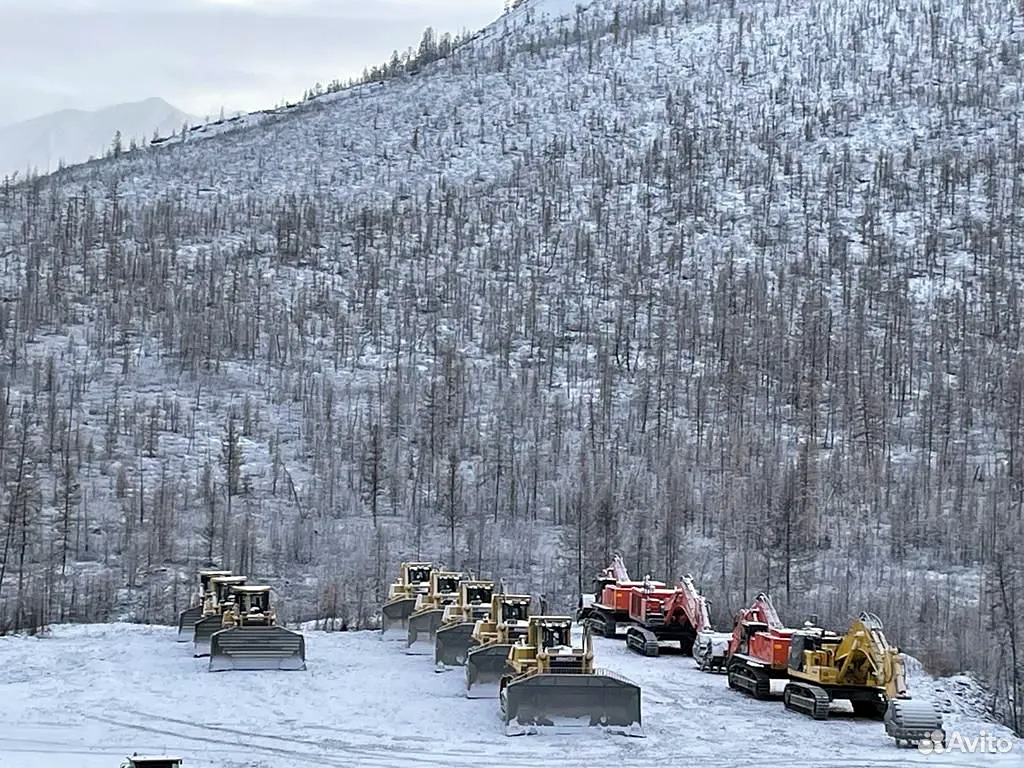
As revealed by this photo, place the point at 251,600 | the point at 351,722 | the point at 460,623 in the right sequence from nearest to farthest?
the point at 351,722, the point at 460,623, the point at 251,600

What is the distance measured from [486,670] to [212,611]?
7.84 metres

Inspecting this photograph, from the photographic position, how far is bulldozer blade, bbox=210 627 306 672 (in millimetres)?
25391

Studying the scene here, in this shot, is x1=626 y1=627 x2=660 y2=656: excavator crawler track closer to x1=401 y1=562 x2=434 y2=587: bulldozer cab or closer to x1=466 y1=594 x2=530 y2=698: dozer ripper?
x1=466 y1=594 x2=530 y2=698: dozer ripper

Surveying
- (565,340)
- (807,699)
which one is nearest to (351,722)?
(807,699)

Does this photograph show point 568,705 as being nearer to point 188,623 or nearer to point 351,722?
point 351,722

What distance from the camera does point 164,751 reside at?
1828 centimetres

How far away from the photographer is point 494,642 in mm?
24625

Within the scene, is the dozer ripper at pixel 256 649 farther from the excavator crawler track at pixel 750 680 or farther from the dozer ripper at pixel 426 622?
the excavator crawler track at pixel 750 680

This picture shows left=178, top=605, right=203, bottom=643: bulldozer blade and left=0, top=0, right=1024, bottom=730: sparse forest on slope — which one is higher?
left=0, top=0, right=1024, bottom=730: sparse forest on slope

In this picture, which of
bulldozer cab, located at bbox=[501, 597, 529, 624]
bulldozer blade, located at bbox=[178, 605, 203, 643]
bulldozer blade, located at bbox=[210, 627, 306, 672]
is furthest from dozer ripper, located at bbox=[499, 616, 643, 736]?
bulldozer blade, located at bbox=[178, 605, 203, 643]

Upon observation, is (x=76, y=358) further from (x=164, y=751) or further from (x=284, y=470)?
(x=164, y=751)

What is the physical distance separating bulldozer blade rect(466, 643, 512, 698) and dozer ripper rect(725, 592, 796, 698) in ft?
13.9

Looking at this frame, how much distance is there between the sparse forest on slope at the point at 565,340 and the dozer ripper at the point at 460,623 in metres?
10.2

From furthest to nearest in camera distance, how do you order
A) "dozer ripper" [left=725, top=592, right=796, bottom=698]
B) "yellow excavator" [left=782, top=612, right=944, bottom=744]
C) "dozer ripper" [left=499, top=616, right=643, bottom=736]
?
"dozer ripper" [left=725, top=592, right=796, bottom=698] < "yellow excavator" [left=782, top=612, right=944, bottom=744] < "dozer ripper" [left=499, top=616, right=643, bottom=736]
